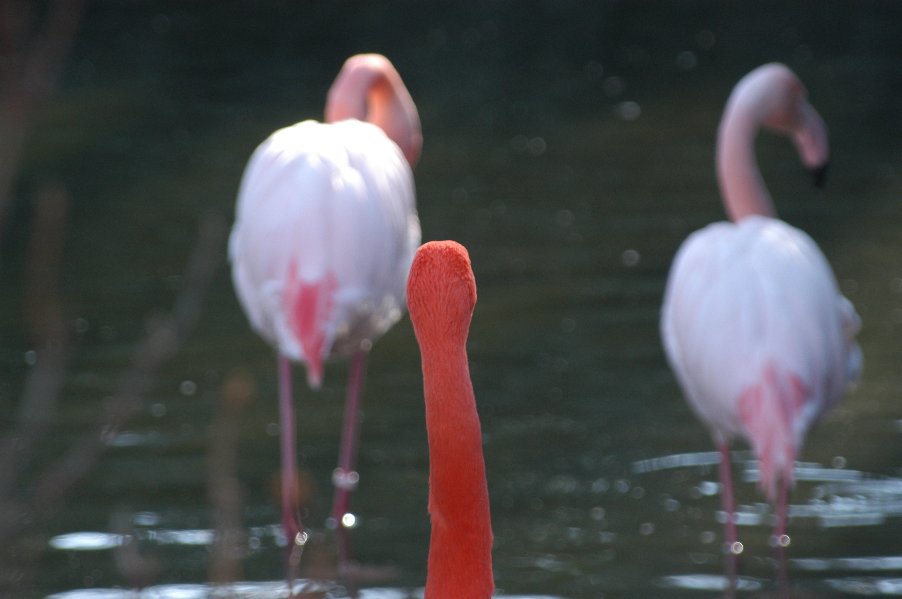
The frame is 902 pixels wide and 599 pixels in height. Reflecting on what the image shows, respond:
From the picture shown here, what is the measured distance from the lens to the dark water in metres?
3.61

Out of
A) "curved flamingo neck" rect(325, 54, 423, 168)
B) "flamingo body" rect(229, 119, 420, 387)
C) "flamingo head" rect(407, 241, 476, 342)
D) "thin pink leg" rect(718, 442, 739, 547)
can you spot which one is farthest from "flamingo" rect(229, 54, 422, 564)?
"flamingo head" rect(407, 241, 476, 342)

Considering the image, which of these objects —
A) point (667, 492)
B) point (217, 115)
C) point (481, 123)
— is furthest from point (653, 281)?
point (217, 115)

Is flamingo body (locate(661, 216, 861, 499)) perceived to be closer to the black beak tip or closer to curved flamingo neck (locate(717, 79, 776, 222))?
curved flamingo neck (locate(717, 79, 776, 222))

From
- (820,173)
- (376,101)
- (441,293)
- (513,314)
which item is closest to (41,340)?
(441,293)

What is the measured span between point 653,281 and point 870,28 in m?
6.79

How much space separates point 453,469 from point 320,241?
2168 millimetres

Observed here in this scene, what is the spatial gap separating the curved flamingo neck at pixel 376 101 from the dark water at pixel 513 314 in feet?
2.94

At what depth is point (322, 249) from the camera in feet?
11.6

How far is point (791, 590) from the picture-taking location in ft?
10.9

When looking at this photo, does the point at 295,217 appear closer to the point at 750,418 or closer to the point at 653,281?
the point at 750,418

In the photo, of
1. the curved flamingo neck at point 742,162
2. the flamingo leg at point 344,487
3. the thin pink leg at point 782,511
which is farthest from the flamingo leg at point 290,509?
the curved flamingo neck at point 742,162

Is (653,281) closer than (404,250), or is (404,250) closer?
(404,250)

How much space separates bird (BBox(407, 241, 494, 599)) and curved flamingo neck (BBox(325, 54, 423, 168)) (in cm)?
304

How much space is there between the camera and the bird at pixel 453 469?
142 centimetres
